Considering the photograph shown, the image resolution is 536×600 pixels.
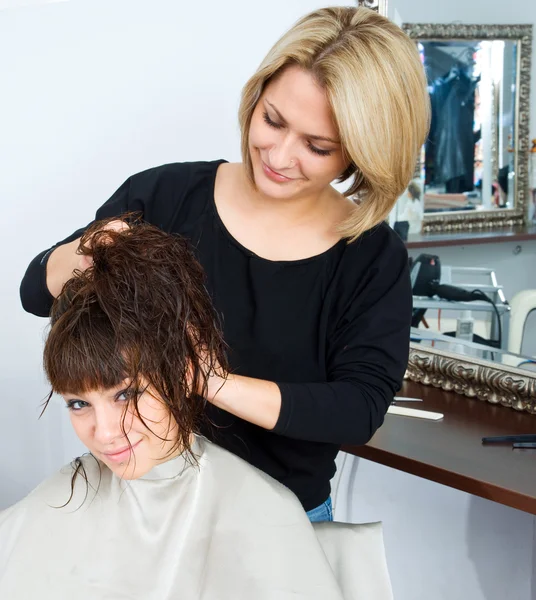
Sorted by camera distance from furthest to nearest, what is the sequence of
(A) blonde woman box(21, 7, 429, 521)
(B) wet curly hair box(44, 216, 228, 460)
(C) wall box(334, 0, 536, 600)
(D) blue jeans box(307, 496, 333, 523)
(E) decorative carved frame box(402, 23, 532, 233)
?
(C) wall box(334, 0, 536, 600) < (E) decorative carved frame box(402, 23, 532, 233) < (D) blue jeans box(307, 496, 333, 523) < (A) blonde woman box(21, 7, 429, 521) < (B) wet curly hair box(44, 216, 228, 460)

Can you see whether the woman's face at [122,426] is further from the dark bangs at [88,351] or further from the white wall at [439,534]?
the white wall at [439,534]

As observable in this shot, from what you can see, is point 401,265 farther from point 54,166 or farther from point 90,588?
point 54,166

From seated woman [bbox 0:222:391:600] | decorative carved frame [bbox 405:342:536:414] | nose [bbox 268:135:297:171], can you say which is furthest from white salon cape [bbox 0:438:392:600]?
decorative carved frame [bbox 405:342:536:414]

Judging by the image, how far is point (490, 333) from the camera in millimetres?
1879

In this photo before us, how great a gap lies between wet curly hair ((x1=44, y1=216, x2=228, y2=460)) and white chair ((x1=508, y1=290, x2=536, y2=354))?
0.98 metres

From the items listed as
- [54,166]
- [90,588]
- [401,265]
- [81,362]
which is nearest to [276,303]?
[401,265]

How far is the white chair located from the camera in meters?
1.82

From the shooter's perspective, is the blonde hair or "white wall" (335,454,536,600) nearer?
the blonde hair

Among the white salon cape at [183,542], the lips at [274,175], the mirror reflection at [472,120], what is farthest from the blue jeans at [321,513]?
the mirror reflection at [472,120]

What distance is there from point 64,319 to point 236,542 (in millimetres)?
405

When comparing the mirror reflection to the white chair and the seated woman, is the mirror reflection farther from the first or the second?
the seated woman

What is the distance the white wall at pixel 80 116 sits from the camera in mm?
1668

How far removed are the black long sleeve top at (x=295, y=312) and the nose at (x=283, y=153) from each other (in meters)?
0.17

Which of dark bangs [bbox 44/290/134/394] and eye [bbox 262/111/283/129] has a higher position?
eye [bbox 262/111/283/129]
